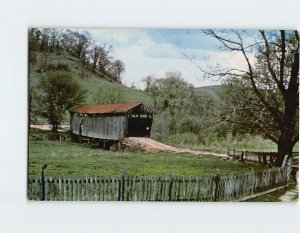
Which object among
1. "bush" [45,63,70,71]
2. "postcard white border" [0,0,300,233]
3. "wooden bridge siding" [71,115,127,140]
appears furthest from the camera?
"wooden bridge siding" [71,115,127,140]

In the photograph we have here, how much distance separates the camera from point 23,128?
3.84 meters

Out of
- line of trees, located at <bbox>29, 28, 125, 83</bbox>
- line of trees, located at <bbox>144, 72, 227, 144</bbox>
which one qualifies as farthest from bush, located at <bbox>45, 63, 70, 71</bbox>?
line of trees, located at <bbox>144, 72, 227, 144</bbox>

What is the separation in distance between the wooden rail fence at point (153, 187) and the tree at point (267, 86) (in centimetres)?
36

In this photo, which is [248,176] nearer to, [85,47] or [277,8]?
[277,8]

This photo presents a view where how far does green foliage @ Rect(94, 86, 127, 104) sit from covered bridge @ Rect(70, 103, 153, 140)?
42 millimetres

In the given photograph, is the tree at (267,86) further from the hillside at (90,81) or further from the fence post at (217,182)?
the hillside at (90,81)

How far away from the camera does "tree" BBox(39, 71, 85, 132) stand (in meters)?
3.95

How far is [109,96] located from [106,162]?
559 mm

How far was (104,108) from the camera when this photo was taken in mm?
3979

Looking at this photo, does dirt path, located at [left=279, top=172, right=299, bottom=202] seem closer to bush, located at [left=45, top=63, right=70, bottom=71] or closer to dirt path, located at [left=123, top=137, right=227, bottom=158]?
dirt path, located at [left=123, top=137, right=227, bottom=158]

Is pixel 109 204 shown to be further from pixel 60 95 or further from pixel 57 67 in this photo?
pixel 57 67
